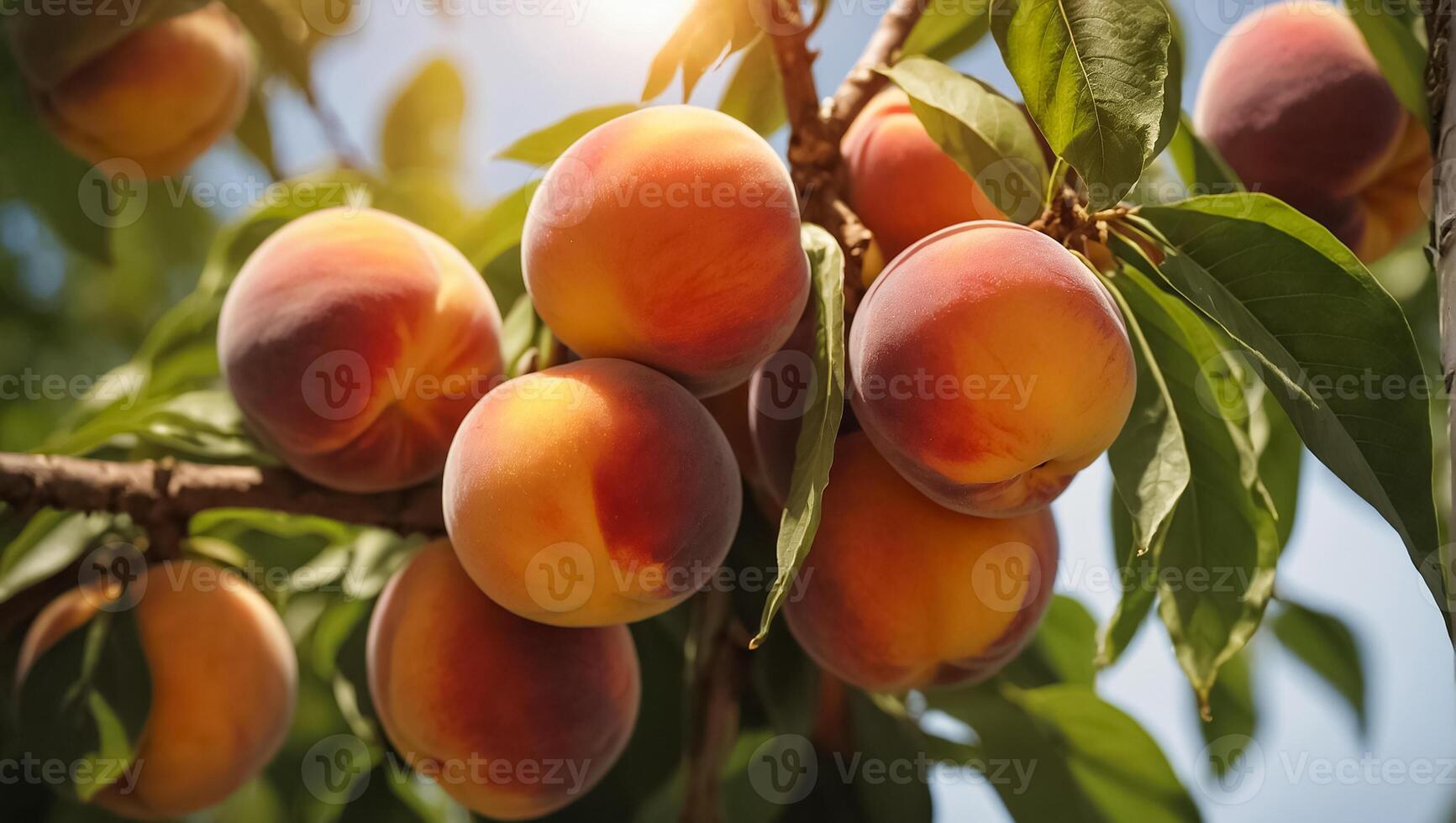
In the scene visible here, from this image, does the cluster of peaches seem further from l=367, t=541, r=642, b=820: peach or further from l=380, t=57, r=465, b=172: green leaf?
l=380, t=57, r=465, b=172: green leaf

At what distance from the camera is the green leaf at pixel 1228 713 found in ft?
4.79

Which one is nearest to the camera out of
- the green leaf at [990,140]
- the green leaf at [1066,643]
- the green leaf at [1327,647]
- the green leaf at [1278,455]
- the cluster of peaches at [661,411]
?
the cluster of peaches at [661,411]

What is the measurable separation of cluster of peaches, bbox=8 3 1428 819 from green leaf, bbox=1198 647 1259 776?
605mm

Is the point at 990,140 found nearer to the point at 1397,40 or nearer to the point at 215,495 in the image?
the point at 1397,40

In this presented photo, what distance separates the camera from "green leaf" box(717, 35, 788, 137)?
1.12 meters

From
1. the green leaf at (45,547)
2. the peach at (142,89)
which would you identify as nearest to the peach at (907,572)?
the green leaf at (45,547)

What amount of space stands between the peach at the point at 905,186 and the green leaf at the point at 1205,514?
5.7 inches

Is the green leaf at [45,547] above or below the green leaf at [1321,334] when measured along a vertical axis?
below

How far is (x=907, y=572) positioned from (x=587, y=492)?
0.28 m

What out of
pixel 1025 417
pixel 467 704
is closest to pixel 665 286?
→ pixel 1025 417

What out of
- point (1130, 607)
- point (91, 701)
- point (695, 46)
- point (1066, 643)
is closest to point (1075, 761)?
point (1066, 643)

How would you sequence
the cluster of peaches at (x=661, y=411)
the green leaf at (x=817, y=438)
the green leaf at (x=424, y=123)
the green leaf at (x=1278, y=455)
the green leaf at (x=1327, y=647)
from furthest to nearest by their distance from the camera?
the green leaf at (x=424, y=123)
the green leaf at (x=1327, y=647)
the green leaf at (x=1278, y=455)
the cluster of peaches at (x=661, y=411)
the green leaf at (x=817, y=438)

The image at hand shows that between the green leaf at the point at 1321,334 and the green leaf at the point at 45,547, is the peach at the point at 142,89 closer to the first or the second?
the green leaf at the point at 45,547

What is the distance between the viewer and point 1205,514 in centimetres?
94
